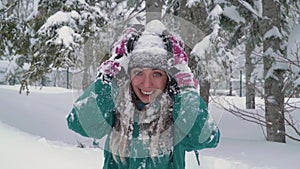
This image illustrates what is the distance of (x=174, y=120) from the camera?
1899mm

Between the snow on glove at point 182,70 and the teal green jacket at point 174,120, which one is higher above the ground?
the snow on glove at point 182,70

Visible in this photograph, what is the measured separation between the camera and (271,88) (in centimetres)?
700

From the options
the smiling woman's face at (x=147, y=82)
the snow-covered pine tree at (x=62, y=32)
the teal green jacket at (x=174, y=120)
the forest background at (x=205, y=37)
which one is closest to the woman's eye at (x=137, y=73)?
the smiling woman's face at (x=147, y=82)

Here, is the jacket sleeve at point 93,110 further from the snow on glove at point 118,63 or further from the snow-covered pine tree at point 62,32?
the snow-covered pine tree at point 62,32

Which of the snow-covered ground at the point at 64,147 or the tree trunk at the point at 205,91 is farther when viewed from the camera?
the tree trunk at the point at 205,91

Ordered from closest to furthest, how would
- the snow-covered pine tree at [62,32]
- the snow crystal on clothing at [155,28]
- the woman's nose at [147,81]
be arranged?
the woman's nose at [147,81] < the snow crystal on clothing at [155,28] < the snow-covered pine tree at [62,32]

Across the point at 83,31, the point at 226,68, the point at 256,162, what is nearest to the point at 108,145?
the point at 256,162

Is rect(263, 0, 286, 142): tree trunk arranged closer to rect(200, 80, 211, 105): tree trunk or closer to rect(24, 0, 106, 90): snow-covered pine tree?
rect(200, 80, 211, 105): tree trunk

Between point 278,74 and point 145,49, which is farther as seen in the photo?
point 278,74

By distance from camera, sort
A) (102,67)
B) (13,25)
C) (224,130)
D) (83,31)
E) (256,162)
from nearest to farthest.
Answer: (102,67)
(256,162)
(83,31)
(13,25)
(224,130)

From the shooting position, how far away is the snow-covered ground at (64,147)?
4695 millimetres

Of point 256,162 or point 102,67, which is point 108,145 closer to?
point 102,67

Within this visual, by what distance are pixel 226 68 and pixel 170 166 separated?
4.09m

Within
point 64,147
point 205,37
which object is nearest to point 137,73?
point 64,147
